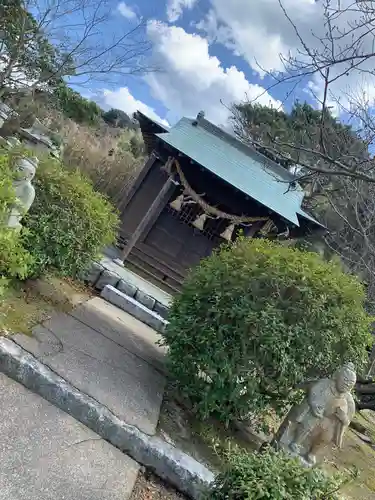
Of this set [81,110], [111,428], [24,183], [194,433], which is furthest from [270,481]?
[81,110]

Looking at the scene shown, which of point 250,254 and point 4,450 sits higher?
point 250,254

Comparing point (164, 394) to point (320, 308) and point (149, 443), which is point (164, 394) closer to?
point (149, 443)

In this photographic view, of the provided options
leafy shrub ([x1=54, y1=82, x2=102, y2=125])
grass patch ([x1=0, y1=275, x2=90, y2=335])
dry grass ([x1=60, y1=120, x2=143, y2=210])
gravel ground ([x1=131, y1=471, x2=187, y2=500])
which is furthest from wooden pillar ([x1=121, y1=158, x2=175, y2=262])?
leafy shrub ([x1=54, y1=82, x2=102, y2=125])

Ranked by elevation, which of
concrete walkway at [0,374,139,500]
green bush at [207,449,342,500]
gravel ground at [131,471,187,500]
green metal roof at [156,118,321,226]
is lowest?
gravel ground at [131,471,187,500]

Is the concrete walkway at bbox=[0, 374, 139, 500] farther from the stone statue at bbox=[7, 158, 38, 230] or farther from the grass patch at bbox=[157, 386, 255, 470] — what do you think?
the stone statue at bbox=[7, 158, 38, 230]

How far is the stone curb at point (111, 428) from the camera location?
125 inches

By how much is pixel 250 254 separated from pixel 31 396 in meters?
2.45

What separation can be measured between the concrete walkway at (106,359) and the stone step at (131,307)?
0.89m

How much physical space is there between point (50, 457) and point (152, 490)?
76 centimetres

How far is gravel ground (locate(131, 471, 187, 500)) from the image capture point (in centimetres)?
293

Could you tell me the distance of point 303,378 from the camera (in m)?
4.39

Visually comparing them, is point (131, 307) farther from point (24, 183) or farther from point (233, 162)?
point (233, 162)

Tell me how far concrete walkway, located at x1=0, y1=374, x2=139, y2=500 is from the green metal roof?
774cm

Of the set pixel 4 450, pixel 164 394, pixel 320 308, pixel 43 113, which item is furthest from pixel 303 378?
pixel 43 113
